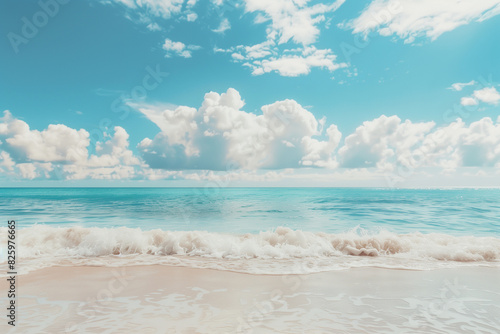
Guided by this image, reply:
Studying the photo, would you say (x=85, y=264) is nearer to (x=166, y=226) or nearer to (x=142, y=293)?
(x=142, y=293)

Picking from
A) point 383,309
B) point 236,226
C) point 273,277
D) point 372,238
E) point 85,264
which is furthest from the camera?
point 236,226

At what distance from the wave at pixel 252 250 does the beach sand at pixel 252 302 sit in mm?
1136

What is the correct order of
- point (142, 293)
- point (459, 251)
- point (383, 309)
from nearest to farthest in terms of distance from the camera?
1. point (383, 309)
2. point (142, 293)
3. point (459, 251)

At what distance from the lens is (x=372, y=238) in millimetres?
11188

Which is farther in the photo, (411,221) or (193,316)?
(411,221)

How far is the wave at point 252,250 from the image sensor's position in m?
9.23

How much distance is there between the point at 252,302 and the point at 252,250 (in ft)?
14.9

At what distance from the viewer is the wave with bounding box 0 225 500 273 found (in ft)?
30.3

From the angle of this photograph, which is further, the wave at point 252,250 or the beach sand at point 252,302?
the wave at point 252,250

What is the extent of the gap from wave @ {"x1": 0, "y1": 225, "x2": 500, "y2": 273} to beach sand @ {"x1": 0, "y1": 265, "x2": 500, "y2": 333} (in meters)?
1.14

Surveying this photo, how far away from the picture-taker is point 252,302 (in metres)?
5.67

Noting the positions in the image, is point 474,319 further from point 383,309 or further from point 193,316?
point 193,316

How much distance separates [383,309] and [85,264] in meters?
8.99

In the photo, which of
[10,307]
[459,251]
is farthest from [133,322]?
[459,251]
